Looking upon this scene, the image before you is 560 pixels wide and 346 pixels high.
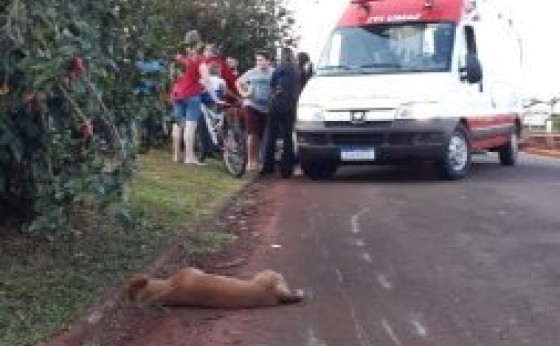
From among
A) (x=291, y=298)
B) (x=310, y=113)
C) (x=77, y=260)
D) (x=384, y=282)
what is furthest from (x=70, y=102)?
(x=310, y=113)

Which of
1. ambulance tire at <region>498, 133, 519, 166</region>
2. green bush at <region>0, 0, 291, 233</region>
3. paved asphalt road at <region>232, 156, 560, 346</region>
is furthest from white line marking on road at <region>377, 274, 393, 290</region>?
ambulance tire at <region>498, 133, 519, 166</region>

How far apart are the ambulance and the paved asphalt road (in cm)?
72

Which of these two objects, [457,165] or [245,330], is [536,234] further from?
[457,165]

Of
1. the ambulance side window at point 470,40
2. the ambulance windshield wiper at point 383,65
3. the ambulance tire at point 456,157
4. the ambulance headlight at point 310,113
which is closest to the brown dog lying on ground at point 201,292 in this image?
the ambulance headlight at point 310,113

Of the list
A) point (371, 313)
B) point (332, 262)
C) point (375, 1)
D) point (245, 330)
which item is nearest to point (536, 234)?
point (332, 262)

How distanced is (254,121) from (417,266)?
8.02 metres

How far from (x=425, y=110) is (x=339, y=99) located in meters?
1.11

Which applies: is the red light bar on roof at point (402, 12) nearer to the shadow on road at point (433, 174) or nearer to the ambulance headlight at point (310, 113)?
the ambulance headlight at point (310, 113)

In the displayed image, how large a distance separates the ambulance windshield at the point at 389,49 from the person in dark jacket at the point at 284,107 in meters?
0.50

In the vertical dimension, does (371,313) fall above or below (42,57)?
below

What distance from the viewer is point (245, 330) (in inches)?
256

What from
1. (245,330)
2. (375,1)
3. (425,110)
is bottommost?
(245,330)

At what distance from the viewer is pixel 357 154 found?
565 inches

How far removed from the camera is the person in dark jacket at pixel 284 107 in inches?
595
